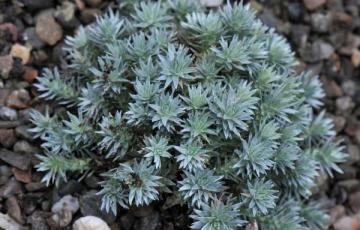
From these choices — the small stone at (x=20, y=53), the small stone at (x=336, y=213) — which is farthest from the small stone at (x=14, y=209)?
the small stone at (x=336, y=213)

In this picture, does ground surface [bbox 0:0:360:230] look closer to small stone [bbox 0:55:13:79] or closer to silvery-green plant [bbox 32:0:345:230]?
small stone [bbox 0:55:13:79]

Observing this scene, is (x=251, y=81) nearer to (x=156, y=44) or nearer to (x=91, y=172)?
(x=156, y=44)

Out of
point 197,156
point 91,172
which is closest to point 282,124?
point 197,156

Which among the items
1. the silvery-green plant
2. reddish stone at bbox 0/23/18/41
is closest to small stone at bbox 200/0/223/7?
the silvery-green plant

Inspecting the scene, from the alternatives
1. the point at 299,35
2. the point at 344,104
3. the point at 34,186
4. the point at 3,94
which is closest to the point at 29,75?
the point at 3,94

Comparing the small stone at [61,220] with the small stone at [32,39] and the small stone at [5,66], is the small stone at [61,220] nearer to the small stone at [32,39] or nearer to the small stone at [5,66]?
the small stone at [5,66]

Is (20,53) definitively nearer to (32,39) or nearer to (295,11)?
(32,39)
